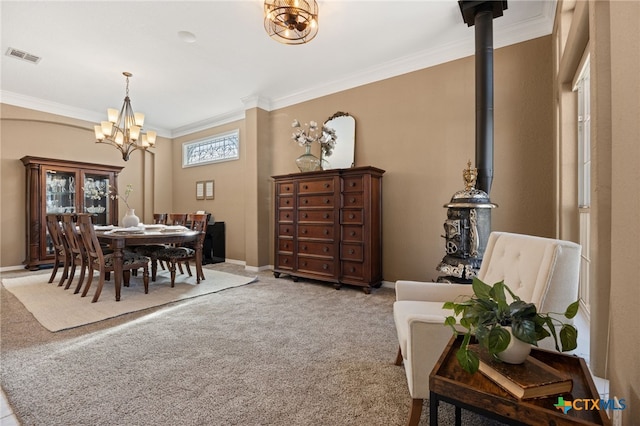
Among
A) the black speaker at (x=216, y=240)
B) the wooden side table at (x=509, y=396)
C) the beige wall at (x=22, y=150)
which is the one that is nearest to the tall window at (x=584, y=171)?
the wooden side table at (x=509, y=396)

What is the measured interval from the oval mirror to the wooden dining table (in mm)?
2121

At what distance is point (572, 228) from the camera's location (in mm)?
2463

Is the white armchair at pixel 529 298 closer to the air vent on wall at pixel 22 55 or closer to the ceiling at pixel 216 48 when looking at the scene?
the ceiling at pixel 216 48

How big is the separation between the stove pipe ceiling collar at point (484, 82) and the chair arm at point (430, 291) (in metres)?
1.38

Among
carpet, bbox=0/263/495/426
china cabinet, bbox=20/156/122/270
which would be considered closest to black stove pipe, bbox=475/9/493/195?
carpet, bbox=0/263/495/426

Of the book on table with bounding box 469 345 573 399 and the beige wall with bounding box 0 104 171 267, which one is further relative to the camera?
the beige wall with bounding box 0 104 171 267

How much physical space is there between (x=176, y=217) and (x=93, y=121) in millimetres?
2888

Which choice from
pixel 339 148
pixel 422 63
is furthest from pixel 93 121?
pixel 422 63

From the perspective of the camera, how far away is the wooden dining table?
128 inches

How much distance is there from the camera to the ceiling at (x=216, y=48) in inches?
115

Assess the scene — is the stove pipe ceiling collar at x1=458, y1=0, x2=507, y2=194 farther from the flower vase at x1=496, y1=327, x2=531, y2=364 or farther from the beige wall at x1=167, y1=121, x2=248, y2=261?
the beige wall at x1=167, y1=121, x2=248, y2=261

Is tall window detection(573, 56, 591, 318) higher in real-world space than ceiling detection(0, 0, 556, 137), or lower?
lower

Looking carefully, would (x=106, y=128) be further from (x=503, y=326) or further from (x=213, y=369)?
(x=503, y=326)

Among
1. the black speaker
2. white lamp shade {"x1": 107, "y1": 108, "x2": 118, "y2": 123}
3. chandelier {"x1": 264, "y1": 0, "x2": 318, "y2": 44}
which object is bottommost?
the black speaker
